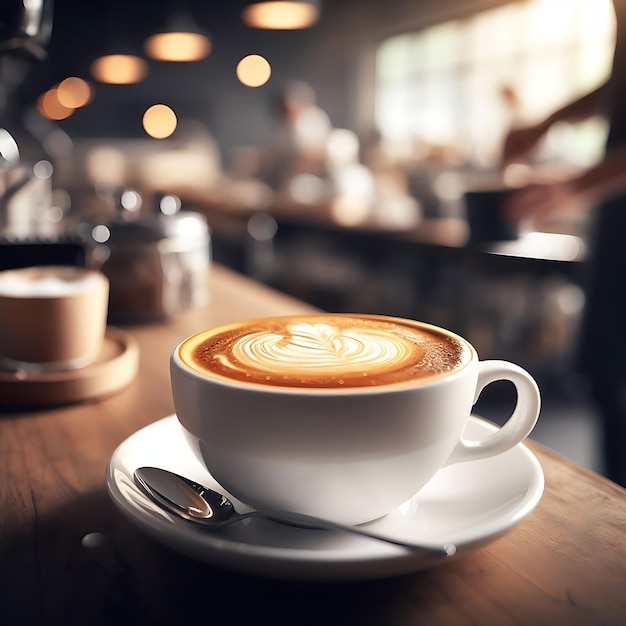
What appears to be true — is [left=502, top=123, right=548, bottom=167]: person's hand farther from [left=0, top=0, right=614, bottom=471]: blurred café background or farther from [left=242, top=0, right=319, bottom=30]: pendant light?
[left=242, top=0, right=319, bottom=30]: pendant light

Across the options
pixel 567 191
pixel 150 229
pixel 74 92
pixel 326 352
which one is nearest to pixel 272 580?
pixel 326 352

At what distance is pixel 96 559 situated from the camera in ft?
1.65

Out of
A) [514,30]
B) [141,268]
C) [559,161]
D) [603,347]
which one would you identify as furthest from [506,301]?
[514,30]

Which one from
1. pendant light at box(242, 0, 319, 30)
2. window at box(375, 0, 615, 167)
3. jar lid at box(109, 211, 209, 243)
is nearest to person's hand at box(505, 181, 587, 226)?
jar lid at box(109, 211, 209, 243)

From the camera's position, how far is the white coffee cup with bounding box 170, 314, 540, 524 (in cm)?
47

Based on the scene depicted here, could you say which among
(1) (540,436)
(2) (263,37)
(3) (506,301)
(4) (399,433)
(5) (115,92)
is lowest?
(1) (540,436)

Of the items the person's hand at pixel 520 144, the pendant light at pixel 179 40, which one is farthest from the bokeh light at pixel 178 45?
the person's hand at pixel 520 144

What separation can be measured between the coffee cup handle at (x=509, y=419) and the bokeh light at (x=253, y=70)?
36.4 ft

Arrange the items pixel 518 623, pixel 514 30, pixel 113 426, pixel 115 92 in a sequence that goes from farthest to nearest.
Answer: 1. pixel 115 92
2. pixel 514 30
3. pixel 113 426
4. pixel 518 623

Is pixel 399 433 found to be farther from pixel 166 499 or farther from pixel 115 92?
pixel 115 92

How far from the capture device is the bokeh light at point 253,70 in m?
11.0

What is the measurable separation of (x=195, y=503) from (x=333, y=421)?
129mm

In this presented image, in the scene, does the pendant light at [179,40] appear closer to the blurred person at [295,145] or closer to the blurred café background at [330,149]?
the blurred café background at [330,149]

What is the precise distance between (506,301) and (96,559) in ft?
8.65
